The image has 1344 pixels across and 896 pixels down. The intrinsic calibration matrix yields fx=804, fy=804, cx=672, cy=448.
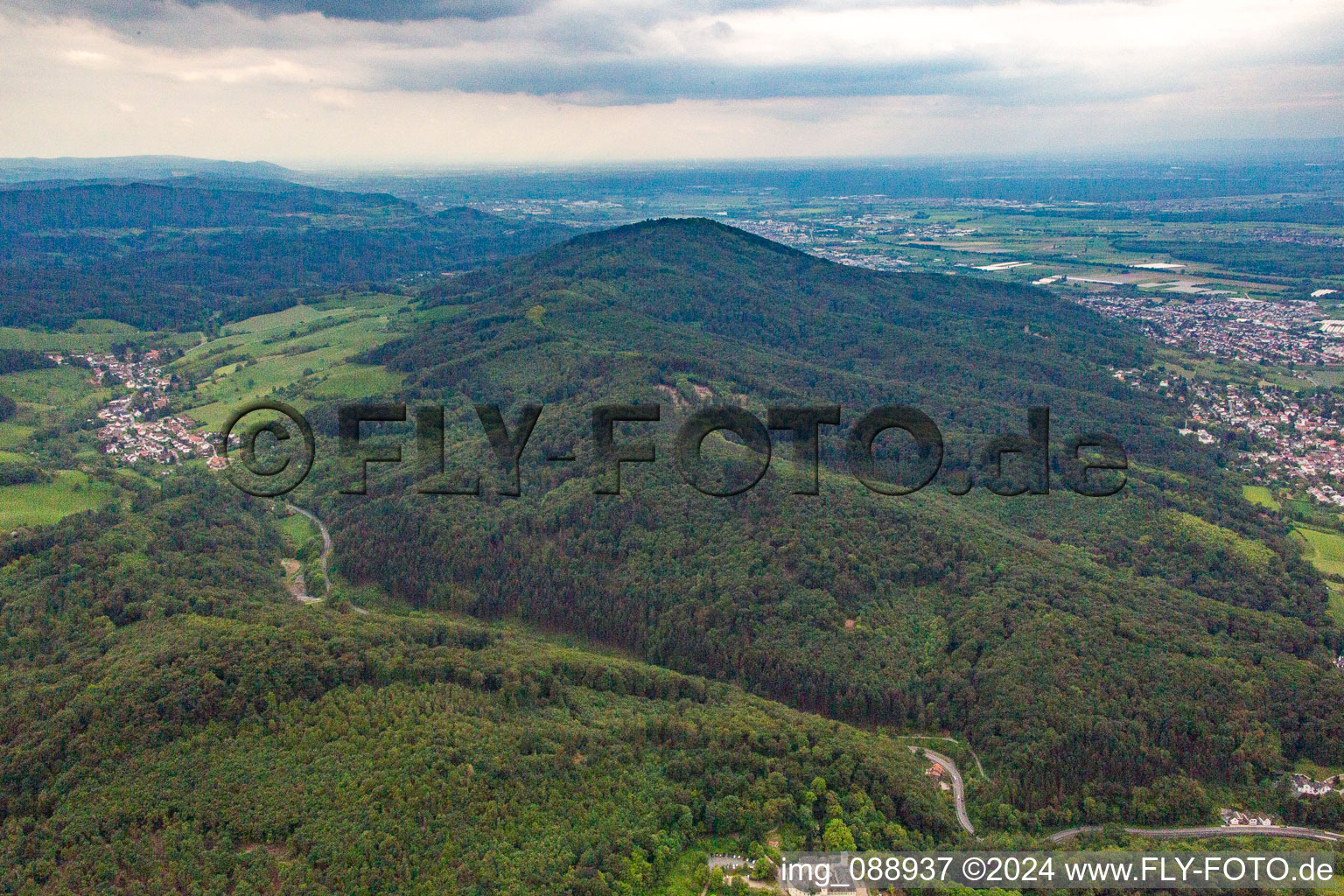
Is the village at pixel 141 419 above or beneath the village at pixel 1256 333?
beneath

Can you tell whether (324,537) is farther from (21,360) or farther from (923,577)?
(21,360)

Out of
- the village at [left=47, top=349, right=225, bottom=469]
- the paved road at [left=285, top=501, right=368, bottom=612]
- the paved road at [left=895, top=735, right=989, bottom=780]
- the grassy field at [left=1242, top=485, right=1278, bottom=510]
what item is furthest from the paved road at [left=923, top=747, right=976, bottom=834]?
the village at [left=47, top=349, right=225, bottom=469]

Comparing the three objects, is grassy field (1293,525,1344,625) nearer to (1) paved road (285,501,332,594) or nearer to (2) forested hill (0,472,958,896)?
(2) forested hill (0,472,958,896)

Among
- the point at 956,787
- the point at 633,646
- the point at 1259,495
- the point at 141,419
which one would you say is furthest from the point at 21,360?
the point at 1259,495

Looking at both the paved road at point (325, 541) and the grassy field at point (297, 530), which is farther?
the grassy field at point (297, 530)

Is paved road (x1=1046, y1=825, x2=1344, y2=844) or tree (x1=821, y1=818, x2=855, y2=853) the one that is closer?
tree (x1=821, y1=818, x2=855, y2=853)

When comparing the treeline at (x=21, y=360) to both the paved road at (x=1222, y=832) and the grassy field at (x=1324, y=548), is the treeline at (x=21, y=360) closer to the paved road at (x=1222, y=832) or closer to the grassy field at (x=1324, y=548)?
the paved road at (x=1222, y=832)

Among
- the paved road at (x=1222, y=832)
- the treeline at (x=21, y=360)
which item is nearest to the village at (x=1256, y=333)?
the paved road at (x=1222, y=832)
